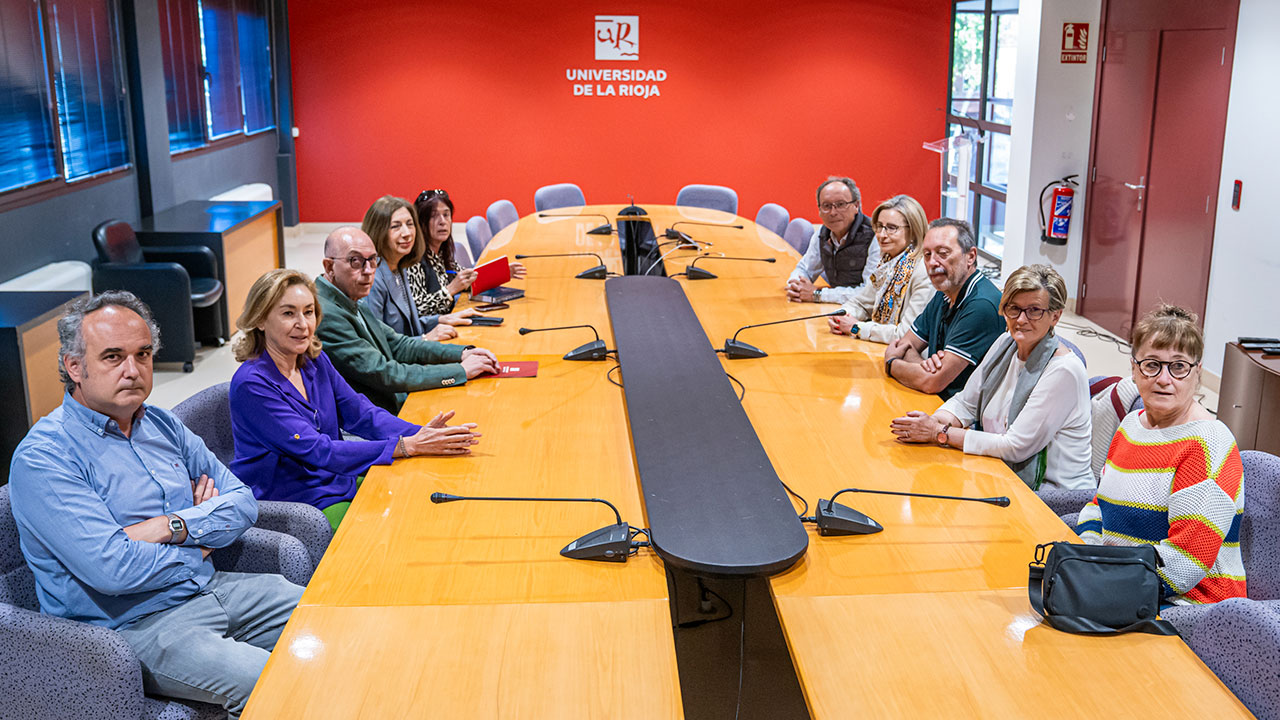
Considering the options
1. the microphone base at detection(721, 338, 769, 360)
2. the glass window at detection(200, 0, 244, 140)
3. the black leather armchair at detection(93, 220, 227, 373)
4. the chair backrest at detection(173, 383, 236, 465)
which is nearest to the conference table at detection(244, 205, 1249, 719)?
the microphone base at detection(721, 338, 769, 360)

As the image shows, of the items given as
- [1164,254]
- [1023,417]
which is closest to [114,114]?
[1023,417]

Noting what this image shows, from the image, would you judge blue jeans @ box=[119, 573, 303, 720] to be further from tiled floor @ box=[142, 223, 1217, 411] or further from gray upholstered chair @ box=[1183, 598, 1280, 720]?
tiled floor @ box=[142, 223, 1217, 411]

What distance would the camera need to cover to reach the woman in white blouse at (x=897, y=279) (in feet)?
13.0

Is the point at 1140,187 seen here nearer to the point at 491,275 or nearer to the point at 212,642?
the point at 491,275

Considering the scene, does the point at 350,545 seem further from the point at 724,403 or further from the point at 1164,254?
the point at 1164,254

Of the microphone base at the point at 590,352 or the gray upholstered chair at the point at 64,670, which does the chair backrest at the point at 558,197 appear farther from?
Result: the gray upholstered chair at the point at 64,670

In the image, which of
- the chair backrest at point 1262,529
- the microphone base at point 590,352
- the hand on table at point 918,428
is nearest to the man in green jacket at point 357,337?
the microphone base at point 590,352

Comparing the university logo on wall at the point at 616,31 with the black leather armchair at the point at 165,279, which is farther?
the university logo on wall at the point at 616,31

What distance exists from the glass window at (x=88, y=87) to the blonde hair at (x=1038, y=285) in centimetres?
565

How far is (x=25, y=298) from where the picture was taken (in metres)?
4.89

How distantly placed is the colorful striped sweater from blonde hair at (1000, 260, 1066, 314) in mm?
525

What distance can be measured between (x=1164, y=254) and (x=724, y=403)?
4604mm

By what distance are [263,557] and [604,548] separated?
91 centimetres

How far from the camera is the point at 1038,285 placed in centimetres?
277
